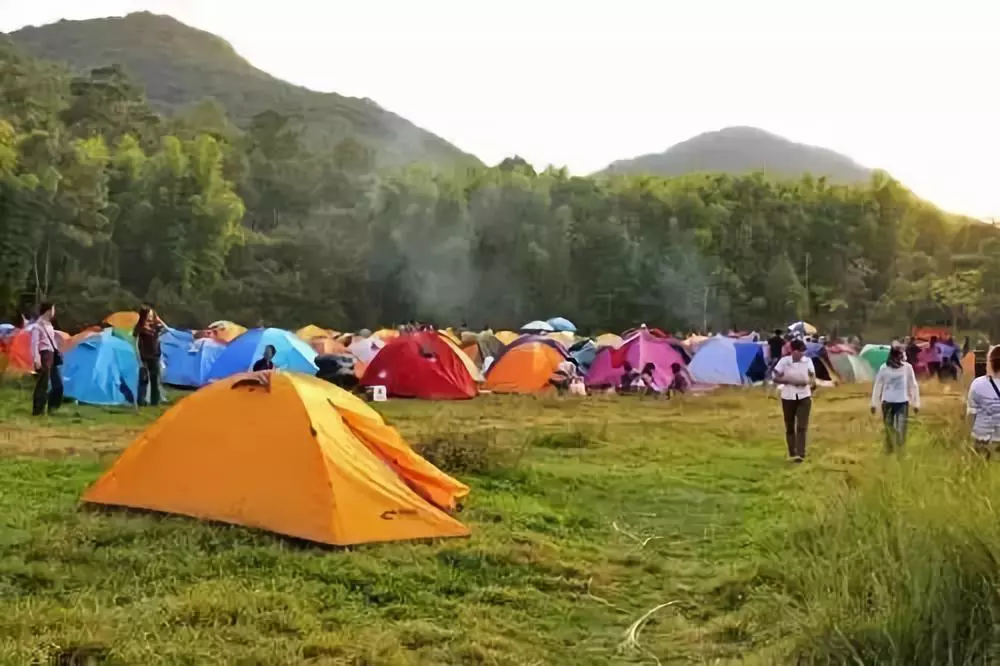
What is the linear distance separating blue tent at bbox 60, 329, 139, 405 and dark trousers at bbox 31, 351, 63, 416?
143 cm

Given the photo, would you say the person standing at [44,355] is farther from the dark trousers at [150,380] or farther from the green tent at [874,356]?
the green tent at [874,356]

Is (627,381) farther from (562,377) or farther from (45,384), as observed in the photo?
(45,384)

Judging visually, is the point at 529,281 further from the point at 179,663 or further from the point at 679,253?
the point at 179,663

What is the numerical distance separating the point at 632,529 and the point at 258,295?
128 feet

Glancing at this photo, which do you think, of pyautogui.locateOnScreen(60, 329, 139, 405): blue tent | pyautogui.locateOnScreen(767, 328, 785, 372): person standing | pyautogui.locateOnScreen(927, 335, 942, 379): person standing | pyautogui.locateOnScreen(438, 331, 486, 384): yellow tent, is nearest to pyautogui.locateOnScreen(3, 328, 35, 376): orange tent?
pyautogui.locateOnScreen(60, 329, 139, 405): blue tent

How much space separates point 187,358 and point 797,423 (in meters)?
11.6

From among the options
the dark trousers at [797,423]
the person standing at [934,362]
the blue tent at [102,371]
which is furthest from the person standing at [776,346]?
the blue tent at [102,371]

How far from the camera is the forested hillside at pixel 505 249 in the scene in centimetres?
4031

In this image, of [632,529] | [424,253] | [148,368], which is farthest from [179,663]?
[424,253]

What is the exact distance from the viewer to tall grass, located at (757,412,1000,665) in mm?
3943

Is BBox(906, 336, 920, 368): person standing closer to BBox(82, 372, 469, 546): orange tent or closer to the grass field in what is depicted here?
the grass field

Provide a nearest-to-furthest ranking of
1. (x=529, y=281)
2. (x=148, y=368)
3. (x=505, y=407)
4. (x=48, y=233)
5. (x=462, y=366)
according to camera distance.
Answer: (x=148, y=368)
(x=505, y=407)
(x=462, y=366)
(x=48, y=233)
(x=529, y=281)

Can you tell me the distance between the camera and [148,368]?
50.6 feet

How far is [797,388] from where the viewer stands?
36.6 ft
